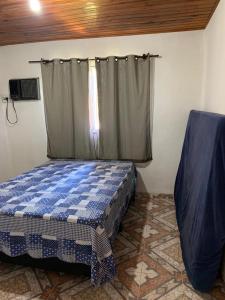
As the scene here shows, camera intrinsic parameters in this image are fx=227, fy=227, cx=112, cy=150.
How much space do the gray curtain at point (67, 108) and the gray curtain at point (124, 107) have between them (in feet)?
0.81

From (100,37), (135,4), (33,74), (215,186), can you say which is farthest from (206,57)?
(33,74)

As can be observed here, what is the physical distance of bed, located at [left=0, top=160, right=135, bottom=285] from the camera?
1.66 metres

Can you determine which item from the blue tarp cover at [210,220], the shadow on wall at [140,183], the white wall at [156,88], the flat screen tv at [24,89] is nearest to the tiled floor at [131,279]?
the blue tarp cover at [210,220]

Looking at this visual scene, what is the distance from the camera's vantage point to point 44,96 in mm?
3494

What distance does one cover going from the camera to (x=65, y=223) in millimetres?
1688

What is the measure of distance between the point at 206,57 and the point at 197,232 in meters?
2.25

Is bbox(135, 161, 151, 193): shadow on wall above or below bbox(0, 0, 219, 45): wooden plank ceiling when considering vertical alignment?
below

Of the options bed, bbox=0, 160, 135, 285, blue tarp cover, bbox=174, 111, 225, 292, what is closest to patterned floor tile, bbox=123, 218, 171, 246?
bed, bbox=0, 160, 135, 285

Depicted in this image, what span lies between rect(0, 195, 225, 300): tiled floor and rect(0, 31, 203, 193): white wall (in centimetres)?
128

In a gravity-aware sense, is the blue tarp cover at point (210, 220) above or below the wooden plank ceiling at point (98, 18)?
below

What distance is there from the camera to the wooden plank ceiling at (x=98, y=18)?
2156mm

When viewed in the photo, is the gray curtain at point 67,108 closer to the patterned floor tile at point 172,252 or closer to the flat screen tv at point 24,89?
the flat screen tv at point 24,89

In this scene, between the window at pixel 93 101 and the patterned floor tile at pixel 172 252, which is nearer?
→ the patterned floor tile at pixel 172 252

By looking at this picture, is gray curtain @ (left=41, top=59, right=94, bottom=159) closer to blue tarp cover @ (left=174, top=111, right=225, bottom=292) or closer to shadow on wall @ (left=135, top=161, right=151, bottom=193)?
shadow on wall @ (left=135, top=161, right=151, bottom=193)
